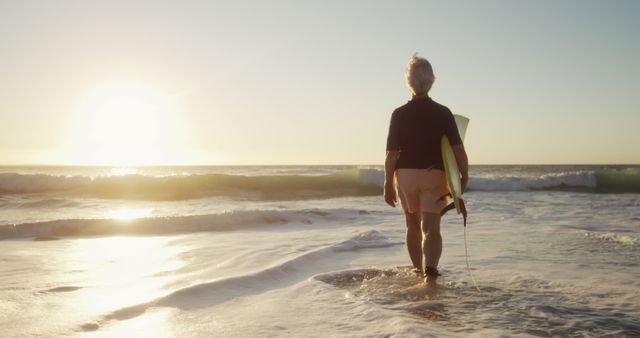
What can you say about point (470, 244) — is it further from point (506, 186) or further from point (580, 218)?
point (506, 186)

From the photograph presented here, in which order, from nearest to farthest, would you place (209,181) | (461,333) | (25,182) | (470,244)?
(461,333)
(470,244)
(25,182)
(209,181)

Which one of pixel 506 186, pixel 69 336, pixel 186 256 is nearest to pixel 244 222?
pixel 186 256

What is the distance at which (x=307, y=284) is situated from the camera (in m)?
3.82

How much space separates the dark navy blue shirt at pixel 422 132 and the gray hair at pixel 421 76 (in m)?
0.09

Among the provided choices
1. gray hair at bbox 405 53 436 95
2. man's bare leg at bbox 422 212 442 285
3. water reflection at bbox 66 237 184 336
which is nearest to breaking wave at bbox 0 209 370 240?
water reflection at bbox 66 237 184 336

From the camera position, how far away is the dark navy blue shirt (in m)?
4.06

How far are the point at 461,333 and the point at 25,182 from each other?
19.9 meters

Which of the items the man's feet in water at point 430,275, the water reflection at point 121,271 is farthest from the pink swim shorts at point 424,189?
the water reflection at point 121,271

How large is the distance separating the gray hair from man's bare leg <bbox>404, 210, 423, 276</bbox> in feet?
3.51

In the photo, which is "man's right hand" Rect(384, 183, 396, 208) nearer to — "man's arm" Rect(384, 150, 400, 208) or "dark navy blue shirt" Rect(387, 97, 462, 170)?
"man's arm" Rect(384, 150, 400, 208)

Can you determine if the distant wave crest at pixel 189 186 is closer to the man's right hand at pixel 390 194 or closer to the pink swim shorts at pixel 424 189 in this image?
the man's right hand at pixel 390 194

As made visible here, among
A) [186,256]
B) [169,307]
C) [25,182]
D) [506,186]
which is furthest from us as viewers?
[506,186]

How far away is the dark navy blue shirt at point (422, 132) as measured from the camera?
4.06m

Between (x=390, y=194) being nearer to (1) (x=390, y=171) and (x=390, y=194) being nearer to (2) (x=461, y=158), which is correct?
(1) (x=390, y=171)
